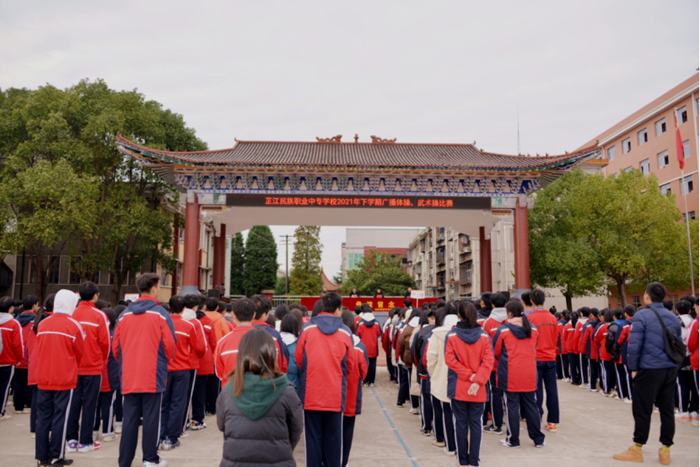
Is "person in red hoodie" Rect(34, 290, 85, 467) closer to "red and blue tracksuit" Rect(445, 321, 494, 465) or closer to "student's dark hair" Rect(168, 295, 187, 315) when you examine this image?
"student's dark hair" Rect(168, 295, 187, 315)

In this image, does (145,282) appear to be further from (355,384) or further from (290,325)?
(355,384)

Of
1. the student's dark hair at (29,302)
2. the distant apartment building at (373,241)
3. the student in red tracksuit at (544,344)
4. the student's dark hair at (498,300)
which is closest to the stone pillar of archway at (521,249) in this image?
the student in red tracksuit at (544,344)

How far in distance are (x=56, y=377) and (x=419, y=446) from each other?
13.5ft

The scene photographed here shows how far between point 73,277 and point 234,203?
37.8 feet

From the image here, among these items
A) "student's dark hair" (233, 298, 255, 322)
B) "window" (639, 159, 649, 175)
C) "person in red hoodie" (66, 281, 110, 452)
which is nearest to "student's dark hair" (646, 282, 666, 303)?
"student's dark hair" (233, 298, 255, 322)

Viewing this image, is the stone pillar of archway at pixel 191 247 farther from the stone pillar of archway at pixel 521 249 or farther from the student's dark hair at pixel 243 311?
the student's dark hair at pixel 243 311

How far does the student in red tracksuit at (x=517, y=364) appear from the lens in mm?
5699

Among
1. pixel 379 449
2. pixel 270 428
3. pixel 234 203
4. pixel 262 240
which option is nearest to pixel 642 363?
pixel 379 449

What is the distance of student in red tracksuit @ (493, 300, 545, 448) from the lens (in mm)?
5699

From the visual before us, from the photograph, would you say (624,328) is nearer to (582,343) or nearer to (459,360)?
(582,343)

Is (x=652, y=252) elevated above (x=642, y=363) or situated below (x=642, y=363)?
above

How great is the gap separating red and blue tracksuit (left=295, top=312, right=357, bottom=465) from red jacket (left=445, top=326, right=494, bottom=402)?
1178mm

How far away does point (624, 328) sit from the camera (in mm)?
8344

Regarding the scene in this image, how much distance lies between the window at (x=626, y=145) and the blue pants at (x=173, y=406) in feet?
109
